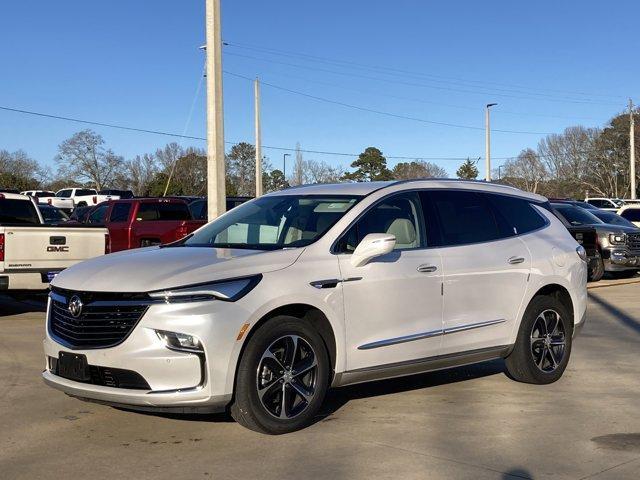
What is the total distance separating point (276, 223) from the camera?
666cm

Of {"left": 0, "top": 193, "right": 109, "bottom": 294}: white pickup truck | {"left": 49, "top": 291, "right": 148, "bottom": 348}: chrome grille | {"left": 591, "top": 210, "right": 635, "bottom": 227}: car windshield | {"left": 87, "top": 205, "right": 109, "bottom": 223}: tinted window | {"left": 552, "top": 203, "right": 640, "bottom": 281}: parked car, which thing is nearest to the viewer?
{"left": 49, "top": 291, "right": 148, "bottom": 348}: chrome grille

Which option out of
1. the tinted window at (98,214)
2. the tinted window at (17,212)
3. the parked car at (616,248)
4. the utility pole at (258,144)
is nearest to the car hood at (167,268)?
the tinted window at (17,212)

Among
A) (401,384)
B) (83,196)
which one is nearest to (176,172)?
(83,196)

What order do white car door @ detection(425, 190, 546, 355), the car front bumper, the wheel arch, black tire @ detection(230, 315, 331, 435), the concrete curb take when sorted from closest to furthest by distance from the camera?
the car front bumper
black tire @ detection(230, 315, 331, 435)
the wheel arch
white car door @ detection(425, 190, 546, 355)
the concrete curb

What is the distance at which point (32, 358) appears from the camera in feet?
28.9

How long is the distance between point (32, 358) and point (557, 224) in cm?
586

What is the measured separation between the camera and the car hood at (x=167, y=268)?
5.33m

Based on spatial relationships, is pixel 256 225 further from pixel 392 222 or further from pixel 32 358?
pixel 32 358

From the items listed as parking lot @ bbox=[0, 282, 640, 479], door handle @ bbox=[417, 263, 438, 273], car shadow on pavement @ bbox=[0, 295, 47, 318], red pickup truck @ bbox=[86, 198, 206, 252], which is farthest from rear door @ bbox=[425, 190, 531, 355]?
red pickup truck @ bbox=[86, 198, 206, 252]

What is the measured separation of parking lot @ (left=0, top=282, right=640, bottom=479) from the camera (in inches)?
197

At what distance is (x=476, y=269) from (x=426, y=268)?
62cm

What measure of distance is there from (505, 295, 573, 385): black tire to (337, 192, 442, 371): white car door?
1.23 metres

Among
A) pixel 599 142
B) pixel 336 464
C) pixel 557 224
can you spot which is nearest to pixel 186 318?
pixel 336 464

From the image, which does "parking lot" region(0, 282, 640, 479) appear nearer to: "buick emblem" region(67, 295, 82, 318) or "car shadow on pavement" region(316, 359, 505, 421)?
"car shadow on pavement" region(316, 359, 505, 421)
